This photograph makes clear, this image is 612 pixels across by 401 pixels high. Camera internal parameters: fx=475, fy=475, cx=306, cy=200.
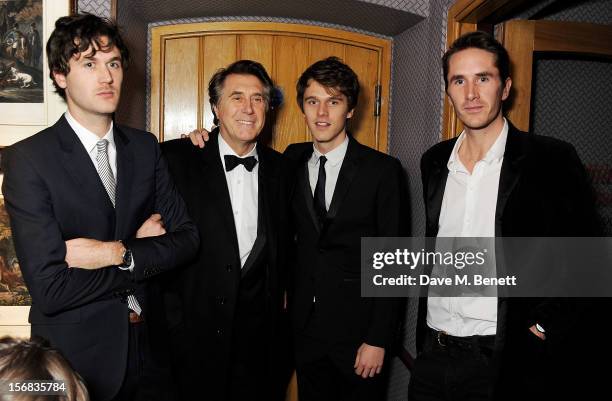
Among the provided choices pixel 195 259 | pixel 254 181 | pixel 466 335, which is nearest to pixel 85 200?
pixel 195 259

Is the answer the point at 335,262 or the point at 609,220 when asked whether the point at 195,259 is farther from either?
the point at 609,220

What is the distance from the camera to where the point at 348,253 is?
2230mm

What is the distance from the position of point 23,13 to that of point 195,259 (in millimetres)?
1382

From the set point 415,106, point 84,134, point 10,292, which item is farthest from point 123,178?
point 415,106

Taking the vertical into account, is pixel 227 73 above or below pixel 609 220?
above

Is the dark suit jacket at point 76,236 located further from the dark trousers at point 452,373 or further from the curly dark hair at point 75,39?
the dark trousers at point 452,373

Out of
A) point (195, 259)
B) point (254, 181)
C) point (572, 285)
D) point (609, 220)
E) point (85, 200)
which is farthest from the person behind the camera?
point (609, 220)

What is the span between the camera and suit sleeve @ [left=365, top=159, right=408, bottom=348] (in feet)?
7.16

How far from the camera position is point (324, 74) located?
Result: 2395mm

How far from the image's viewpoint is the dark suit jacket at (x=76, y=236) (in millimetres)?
1524

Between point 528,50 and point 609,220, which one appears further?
point 609,220

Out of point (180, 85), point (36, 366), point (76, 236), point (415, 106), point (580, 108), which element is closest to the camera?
point (36, 366)

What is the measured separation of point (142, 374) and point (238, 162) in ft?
3.28

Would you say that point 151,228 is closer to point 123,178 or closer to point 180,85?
point 123,178
